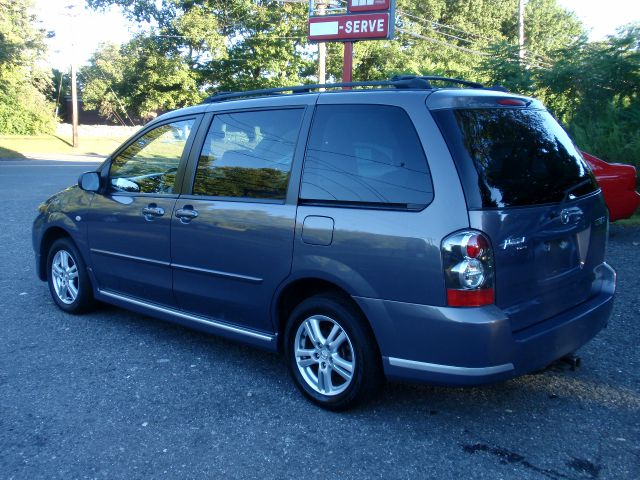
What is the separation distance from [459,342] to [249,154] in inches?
75.7

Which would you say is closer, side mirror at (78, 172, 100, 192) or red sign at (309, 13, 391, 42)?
side mirror at (78, 172, 100, 192)

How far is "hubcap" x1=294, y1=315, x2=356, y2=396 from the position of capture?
363cm

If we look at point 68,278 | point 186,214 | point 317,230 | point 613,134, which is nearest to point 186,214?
point 186,214

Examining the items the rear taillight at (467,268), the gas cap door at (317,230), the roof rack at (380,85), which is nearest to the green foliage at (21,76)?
the roof rack at (380,85)

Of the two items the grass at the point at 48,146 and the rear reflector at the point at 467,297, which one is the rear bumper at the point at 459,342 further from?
the grass at the point at 48,146

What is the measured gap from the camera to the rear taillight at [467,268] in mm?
3061

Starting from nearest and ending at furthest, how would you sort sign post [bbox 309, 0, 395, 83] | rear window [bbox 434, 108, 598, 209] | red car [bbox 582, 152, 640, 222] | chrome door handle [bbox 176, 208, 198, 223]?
rear window [bbox 434, 108, 598, 209] < chrome door handle [bbox 176, 208, 198, 223] < red car [bbox 582, 152, 640, 222] < sign post [bbox 309, 0, 395, 83]

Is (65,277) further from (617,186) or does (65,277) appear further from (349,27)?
(349,27)

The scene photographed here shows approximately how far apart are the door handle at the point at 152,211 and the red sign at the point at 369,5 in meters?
10.2

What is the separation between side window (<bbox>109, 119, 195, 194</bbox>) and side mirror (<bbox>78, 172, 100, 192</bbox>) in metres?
0.12

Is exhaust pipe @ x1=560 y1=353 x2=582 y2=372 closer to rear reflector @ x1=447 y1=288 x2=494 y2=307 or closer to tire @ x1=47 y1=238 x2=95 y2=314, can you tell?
rear reflector @ x1=447 y1=288 x2=494 y2=307

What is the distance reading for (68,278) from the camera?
18.2 ft

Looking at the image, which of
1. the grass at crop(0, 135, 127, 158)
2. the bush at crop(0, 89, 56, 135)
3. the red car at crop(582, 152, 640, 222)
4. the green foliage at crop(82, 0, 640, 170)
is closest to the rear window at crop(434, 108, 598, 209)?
the red car at crop(582, 152, 640, 222)

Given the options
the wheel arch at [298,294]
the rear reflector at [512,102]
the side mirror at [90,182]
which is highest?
the rear reflector at [512,102]
